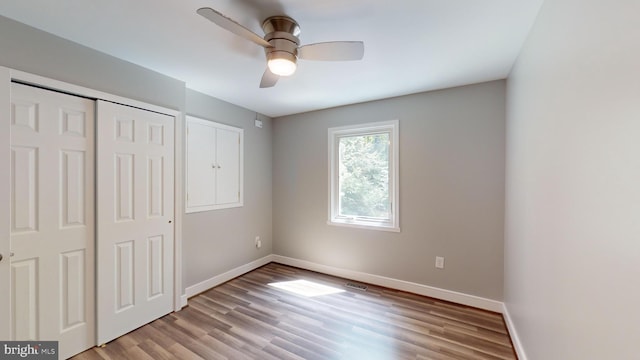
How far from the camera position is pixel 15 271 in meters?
1.64

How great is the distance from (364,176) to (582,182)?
2.38m

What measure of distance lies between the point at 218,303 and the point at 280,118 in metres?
2.77

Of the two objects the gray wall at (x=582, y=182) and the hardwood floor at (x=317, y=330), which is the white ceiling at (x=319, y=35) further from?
the hardwood floor at (x=317, y=330)

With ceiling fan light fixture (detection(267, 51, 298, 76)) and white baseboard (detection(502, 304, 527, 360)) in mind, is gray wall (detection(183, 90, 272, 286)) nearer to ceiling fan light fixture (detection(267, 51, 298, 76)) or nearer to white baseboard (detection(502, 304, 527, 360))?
ceiling fan light fixture (detection(267, 51, 298, 76))

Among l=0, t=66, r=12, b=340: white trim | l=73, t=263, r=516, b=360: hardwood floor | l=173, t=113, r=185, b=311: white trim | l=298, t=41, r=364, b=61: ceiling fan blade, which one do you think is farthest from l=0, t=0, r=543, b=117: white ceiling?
l=73, t=263, r=516, b=360: hardwood floor

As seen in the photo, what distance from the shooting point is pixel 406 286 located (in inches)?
117

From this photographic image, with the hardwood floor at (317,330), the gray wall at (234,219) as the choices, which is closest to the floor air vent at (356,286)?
the hardwood floor at (317,330)

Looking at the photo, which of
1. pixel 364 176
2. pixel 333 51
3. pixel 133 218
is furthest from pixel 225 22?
pixel 364 176

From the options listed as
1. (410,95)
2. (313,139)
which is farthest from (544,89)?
(313,139)

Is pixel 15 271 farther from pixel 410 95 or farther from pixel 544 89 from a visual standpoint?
pixel 410 95

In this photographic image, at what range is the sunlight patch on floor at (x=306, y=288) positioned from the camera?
297 centimetres

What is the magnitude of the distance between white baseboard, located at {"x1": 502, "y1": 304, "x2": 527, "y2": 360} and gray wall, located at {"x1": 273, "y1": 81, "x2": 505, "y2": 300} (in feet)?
0.59

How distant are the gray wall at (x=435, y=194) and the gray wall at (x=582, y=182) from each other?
2.61ft

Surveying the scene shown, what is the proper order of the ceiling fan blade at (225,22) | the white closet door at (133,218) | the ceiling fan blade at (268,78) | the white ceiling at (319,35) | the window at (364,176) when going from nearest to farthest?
the ceiling fan blade at (225,22) < the white ceiling at (319,35) < the ceiling fan blade at (268,78) < the white closet door at (133,218) < the window at (364,176)
